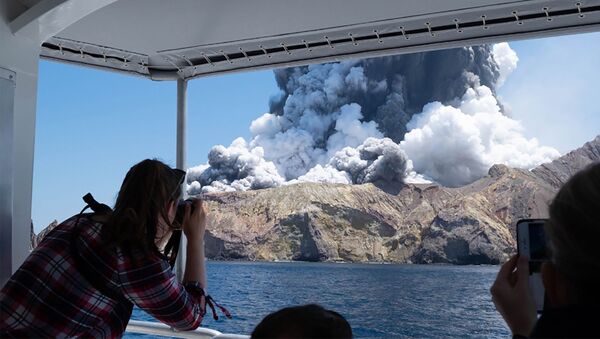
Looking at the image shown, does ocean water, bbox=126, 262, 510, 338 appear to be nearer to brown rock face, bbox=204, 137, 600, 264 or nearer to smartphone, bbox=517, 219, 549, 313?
brown rock face, bbox=204, 137, 600, 264

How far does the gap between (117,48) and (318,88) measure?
27552 mm

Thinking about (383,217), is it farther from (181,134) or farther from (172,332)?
(172,332)

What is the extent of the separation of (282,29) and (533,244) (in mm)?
→ 1435

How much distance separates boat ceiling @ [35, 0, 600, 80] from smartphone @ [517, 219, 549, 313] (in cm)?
113

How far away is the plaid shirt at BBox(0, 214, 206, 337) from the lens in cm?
92

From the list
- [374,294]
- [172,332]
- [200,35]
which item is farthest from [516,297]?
[374,294]

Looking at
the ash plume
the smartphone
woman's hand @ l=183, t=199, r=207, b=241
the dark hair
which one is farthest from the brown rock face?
the smartphone

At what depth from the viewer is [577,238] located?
1.48 ft

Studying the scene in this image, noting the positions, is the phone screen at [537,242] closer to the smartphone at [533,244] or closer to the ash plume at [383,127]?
the smartphone at [533,244]

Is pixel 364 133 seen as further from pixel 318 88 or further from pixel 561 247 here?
pixel 561 247

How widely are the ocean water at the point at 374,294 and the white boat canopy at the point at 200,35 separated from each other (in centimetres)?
2208

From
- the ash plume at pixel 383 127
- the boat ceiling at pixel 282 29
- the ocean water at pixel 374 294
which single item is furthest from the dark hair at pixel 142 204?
the ash plume at pixel 383 127

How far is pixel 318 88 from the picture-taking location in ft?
96.5

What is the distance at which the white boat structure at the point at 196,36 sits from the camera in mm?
1433
